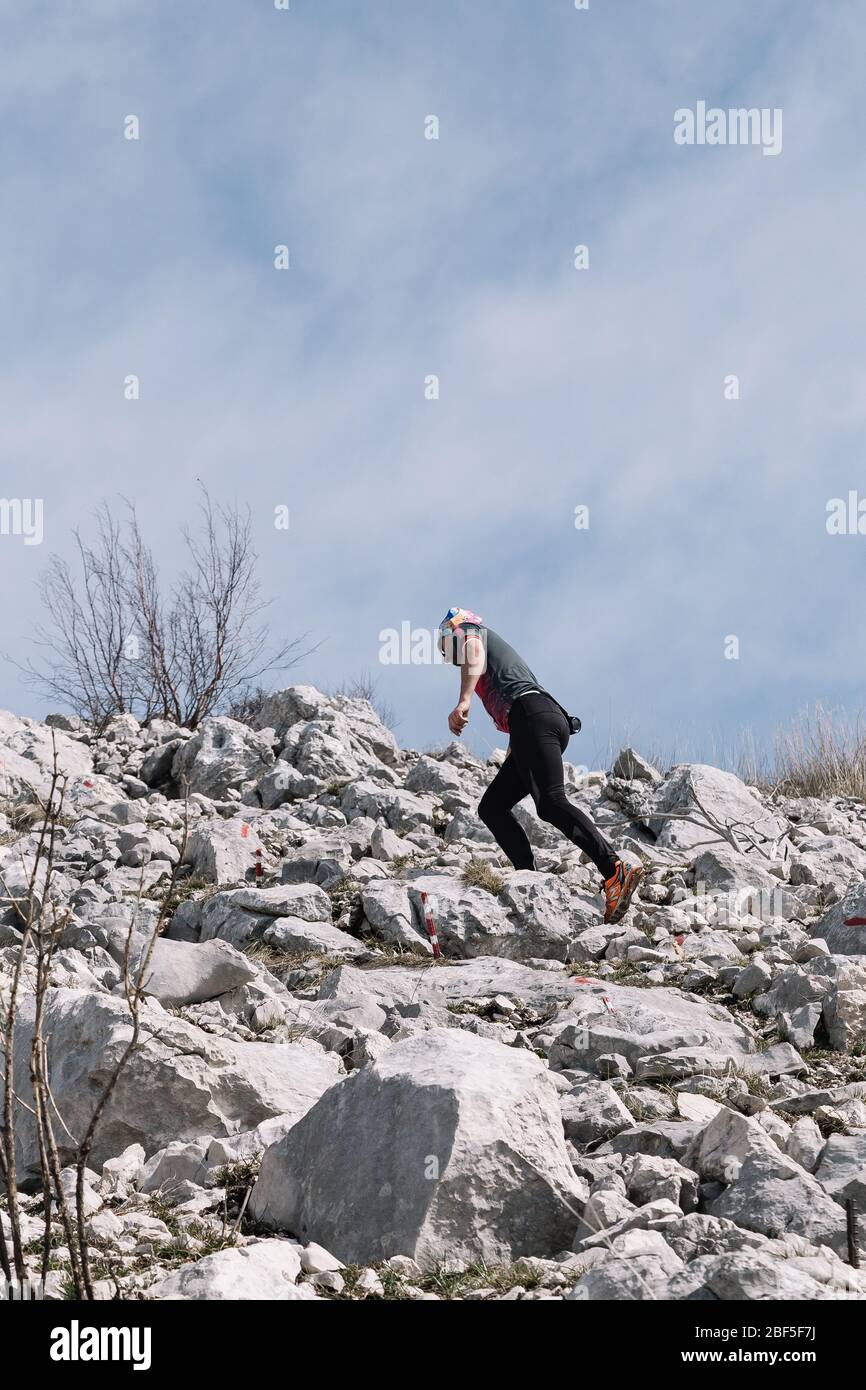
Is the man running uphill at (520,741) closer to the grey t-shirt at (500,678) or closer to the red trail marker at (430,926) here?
the grey t-shirt at (500,678)

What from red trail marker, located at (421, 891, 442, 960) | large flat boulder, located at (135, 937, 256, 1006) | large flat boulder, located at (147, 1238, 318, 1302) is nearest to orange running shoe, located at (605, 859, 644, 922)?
red trail marker, located at (421, 891, 442, 960)

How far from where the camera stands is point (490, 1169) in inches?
125

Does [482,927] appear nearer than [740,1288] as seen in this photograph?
No

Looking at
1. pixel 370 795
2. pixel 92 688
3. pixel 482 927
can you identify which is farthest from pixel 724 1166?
pixel 92 688

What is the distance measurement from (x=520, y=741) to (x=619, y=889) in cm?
113

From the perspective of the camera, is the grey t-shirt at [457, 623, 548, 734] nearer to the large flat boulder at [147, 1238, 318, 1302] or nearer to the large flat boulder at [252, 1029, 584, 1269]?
the large flat boulder at [252, 1029, 584, 1269]

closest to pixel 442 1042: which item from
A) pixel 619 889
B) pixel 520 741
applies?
pixel 619 889

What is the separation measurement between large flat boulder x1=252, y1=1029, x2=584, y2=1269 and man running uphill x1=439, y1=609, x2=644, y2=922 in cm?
412

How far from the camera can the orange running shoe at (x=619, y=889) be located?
24.7 ft

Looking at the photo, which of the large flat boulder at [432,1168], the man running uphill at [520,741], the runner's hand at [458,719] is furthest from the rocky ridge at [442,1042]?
the runner's hand at [458,719]

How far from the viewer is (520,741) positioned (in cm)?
787

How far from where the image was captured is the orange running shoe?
752cm
